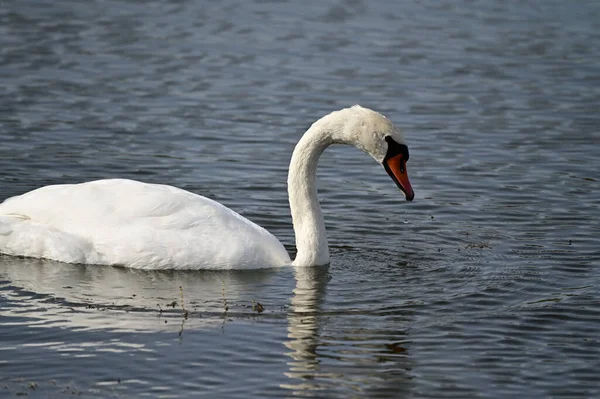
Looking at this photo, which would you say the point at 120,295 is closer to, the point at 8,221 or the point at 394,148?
the point at 8,221

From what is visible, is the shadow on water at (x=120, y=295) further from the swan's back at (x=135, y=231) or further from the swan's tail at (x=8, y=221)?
the swan's tail at (x=8, y=221)

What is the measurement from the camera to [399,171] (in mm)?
11266

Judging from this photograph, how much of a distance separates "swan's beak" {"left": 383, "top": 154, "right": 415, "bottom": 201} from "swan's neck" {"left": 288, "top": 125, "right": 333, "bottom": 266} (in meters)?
0.60

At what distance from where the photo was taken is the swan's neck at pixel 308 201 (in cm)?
1143

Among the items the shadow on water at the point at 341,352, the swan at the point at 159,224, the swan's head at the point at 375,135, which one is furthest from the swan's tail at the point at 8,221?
the swan's head at the point at 375,135

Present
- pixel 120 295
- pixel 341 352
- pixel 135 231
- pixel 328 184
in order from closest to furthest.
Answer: pixel 341 352 → pixel 120 295 → pixel 135 231 → pixel 328 184

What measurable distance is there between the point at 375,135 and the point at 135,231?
2.30 metres

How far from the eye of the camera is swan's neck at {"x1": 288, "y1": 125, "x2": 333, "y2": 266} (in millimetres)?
11430

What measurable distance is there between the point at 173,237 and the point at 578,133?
7809 millimetres

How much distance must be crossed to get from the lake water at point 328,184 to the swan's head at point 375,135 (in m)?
0.96

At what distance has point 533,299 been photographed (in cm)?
1052

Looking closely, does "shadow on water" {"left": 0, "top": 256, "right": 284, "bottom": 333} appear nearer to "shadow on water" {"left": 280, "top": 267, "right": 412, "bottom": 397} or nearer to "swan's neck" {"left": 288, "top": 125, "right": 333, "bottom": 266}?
"swan's neck" {"left": 288, "top": 125, "right": 333, "bottom": 266}

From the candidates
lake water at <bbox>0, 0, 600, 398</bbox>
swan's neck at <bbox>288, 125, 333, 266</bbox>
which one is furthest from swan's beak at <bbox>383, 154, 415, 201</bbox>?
lake water at <bbox>0, 0, 600, 398</bbox>

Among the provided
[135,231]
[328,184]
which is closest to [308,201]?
[135,231]
